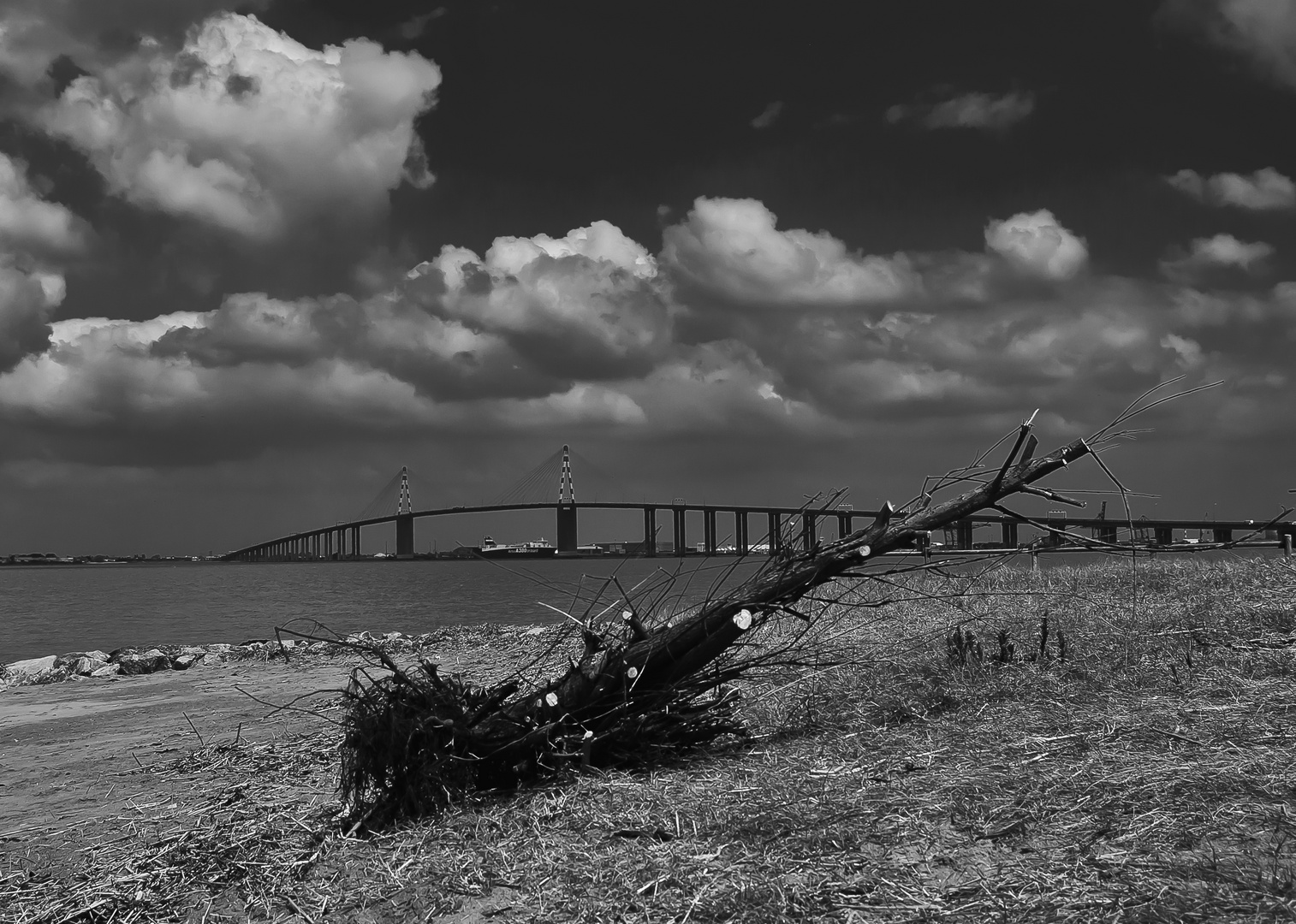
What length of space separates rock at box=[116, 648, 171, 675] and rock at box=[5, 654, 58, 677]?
1088mm

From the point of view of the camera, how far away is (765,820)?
3961 mm

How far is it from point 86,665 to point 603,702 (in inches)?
563

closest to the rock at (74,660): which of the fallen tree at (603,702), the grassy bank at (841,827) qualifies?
the grassy bank at (841,827)

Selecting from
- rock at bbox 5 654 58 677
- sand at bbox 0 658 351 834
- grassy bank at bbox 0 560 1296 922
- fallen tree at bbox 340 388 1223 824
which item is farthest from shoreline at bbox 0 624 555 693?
fallen tree at bbox 340 388 1223 824

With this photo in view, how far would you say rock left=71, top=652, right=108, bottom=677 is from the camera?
16.0m

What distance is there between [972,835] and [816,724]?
2.23 metres

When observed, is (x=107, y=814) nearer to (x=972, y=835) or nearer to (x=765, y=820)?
(x=765, y=820)

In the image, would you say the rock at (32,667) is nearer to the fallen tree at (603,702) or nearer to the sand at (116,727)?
the sand at (116,727)

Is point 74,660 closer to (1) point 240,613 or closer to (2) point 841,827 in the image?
(2) point 841,827

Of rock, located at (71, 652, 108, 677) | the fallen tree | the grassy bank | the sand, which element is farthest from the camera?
rock, located at (71, 652, 108, 677)

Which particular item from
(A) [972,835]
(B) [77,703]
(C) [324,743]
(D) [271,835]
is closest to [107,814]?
(C) [324,743]

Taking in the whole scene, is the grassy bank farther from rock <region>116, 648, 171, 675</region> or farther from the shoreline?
rock <region>116, 648, 171, 675</region>

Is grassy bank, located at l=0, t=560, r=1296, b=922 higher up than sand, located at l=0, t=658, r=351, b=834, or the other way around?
grassy bank, located at l=0, t=560, r=1296, b=922

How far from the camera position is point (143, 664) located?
53.4 feet
